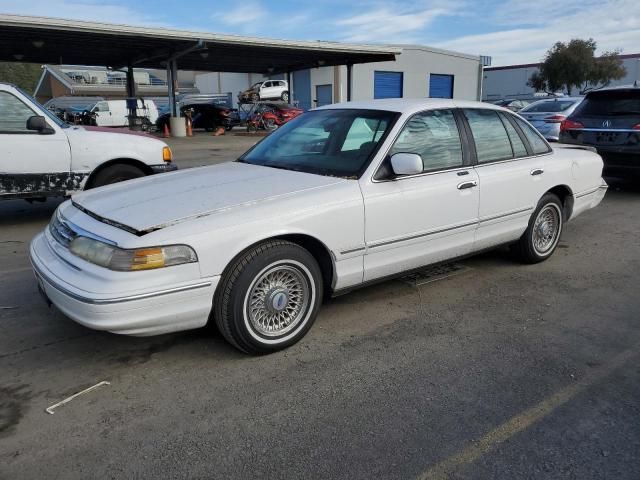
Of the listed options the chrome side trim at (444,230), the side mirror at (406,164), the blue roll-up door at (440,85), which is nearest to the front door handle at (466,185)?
the chrome side trim at (444,230)

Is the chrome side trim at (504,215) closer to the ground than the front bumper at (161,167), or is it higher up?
closer to the ground

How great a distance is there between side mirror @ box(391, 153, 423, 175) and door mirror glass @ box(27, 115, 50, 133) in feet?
15.4

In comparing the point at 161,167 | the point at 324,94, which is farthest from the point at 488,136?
the point at 324,94

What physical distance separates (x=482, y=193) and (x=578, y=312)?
1168mm

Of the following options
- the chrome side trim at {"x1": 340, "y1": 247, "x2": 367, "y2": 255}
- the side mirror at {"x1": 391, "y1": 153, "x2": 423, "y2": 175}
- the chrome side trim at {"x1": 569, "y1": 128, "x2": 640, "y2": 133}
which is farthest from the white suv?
the chrome side trim at {"x1": 340, "y1": 247, "x2": 367, "y2": 255}

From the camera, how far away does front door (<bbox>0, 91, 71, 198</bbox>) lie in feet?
20.9

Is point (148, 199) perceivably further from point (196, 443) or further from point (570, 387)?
point (570, 387)

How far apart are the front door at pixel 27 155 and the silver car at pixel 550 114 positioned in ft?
31.8

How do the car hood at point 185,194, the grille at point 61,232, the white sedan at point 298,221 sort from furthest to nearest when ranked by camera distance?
the grille at point 61,232
the car hood at point 185,194
the white sedan at point 298,221

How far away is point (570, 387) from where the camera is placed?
3082mm

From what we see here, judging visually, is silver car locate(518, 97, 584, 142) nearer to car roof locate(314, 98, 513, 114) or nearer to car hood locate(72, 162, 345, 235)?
car roof locate(314, 98, 513, 114)

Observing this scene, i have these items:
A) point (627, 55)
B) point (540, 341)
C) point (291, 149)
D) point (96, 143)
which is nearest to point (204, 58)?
point (96, 143)

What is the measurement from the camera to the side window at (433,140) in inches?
161

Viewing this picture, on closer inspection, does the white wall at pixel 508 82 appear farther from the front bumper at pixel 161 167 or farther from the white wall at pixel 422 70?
the front bumper at pixel 161 167
